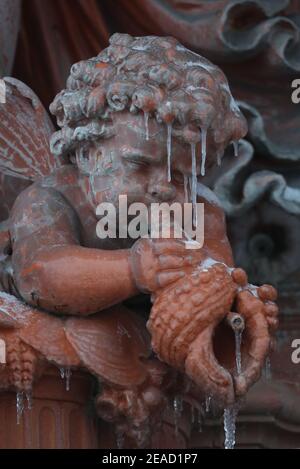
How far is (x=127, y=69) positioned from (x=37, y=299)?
47 cm

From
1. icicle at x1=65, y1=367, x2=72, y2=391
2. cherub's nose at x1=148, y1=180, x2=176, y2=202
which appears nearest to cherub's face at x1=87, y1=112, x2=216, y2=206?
cherub's nose at x1=148, y1=180, x2=176, y2=202

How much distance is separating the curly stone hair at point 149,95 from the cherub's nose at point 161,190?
10 cm

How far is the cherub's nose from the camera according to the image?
10.1ft

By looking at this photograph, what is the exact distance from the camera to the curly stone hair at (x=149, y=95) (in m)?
3.03

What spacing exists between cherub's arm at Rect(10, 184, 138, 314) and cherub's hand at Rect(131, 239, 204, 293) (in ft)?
0.10

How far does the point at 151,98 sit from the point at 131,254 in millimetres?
294

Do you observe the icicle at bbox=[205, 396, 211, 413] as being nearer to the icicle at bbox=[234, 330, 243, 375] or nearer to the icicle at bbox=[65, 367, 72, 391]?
the icicle at bbox=[234, 330, 243, 375]

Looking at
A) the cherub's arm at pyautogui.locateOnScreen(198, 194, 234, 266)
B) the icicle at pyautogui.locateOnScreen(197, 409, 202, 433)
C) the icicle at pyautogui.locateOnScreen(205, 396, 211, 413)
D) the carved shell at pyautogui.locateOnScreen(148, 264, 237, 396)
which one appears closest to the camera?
the carved shell at pyautogui.locateOnScreen(148, 264, 237, 396)

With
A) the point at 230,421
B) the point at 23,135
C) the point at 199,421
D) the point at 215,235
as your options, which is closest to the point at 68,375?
the point at 230,421

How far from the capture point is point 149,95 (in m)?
3.02

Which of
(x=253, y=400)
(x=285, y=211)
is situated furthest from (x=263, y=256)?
(x=253, y=400)

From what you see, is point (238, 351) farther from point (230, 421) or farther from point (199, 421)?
point (199, 421)

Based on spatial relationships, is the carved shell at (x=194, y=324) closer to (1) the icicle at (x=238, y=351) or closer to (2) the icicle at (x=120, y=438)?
(1) the icicle at (x=238, y=351)

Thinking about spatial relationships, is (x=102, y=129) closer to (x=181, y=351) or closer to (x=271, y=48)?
(x=181, y=351)
